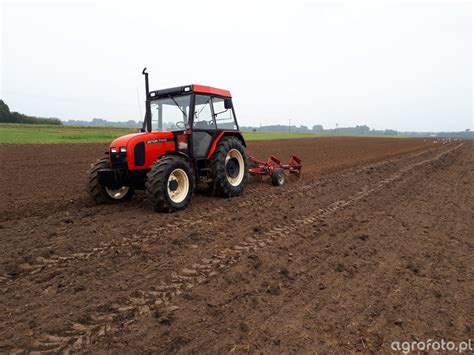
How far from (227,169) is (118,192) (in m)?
2.43

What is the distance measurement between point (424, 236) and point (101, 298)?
4.52 meters

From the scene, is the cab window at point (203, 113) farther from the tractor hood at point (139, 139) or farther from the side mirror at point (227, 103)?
the tractor hood at point (139, 139)

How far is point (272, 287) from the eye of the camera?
3.42m

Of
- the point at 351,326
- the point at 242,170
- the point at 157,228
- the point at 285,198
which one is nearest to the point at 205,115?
the point at 242,170

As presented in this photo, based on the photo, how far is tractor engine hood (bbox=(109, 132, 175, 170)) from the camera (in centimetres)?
588

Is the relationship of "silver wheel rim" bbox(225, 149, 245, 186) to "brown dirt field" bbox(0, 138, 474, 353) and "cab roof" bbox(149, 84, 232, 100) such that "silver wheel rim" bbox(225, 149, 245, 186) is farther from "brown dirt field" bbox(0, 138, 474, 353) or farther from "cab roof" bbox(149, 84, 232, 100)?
"cab roof" bbox(149, 84, 232, 100)

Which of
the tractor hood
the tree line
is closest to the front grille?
the tractor hood

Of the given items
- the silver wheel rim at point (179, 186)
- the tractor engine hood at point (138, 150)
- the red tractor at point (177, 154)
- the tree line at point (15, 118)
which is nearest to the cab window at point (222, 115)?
the red tractor at point (177, 154)

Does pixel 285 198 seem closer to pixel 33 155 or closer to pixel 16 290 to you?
pixel 16 290

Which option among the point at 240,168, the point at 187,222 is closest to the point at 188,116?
the point at 240,168

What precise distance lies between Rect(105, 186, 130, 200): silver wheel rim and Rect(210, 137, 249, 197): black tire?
1.85 meters

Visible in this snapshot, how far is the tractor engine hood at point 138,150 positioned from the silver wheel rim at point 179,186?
0.52 meters

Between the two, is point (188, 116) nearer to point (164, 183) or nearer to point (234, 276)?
point (164, 183)

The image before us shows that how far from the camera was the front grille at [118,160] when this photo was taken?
19.5 ft
